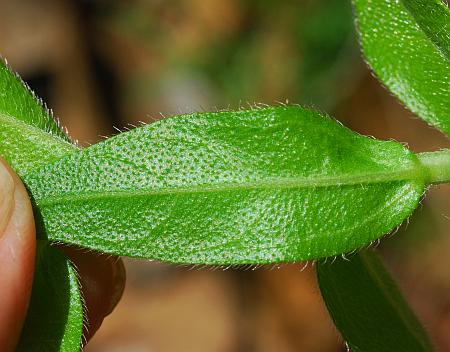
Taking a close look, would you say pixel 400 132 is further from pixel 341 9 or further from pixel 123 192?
pixel 123 192

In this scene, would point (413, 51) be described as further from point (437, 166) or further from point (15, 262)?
point (15, 262)

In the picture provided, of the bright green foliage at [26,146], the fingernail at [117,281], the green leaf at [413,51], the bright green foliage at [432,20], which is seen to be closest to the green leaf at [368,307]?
the green leaf at [413,51]

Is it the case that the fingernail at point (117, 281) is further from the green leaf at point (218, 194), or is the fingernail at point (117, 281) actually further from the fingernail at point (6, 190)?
the green leaf at point (218, 194)

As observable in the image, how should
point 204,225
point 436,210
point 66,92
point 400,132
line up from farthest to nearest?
point 66,92
point 400,132
point 436,210
point 204,225

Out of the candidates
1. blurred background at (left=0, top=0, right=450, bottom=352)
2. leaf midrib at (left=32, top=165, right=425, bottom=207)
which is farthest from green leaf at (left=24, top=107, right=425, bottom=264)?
blurred background at (left=0, top=0, right=450, bottom=352)

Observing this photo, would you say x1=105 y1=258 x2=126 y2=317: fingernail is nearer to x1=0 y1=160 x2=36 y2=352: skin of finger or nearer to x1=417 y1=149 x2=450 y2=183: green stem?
x1=0 y1=160 x2=36 y2=352: skin of finger

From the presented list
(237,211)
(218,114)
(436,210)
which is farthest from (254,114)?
(436,210)

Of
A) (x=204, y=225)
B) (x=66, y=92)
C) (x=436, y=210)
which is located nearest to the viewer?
(x=204, y=225)
